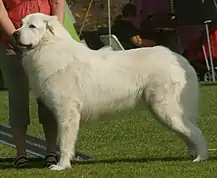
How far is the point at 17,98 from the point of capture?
6.68m

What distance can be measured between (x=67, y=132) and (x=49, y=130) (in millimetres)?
429

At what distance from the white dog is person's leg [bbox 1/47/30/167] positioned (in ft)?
0.56

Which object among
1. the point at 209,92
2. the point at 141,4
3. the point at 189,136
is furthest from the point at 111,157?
the point at 141,4

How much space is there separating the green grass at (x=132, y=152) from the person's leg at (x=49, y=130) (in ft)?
0.46

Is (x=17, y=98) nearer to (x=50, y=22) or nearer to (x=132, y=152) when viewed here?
(x=50, y=22)

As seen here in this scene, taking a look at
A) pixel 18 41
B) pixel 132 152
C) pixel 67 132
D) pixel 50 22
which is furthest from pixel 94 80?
pixel 132 152

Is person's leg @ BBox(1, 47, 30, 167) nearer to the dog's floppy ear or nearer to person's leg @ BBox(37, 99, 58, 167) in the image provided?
person's leg @ BBox(37, 99, 58, 167)

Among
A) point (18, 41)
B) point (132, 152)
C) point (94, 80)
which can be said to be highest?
point (18, 41)

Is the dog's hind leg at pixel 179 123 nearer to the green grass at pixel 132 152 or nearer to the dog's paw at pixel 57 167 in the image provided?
the green grass at pixel 132 152

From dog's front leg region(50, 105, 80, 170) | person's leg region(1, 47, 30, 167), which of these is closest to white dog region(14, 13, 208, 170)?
dog's front leg region(50, 105, 80, 170)

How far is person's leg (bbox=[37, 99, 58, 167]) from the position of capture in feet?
22.0

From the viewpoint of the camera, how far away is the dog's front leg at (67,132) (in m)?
6.38

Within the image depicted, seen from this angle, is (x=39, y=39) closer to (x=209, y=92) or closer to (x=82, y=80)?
(x=82, y=80)

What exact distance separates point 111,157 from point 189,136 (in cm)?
90
